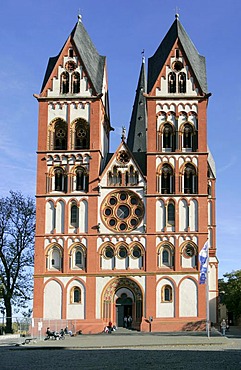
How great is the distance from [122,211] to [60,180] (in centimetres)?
644

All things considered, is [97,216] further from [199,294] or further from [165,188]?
[199,294]

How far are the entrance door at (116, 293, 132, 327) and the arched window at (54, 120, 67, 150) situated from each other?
14.9 meters

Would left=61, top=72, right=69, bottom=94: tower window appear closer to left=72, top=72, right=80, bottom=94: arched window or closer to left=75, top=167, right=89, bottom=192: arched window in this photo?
left=72, top=72, right=80, bottom=94: arched window

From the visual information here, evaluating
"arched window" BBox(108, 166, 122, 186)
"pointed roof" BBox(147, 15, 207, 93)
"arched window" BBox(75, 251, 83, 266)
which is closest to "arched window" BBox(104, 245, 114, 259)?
"arched window" BBox(75, 251, 83, 266)

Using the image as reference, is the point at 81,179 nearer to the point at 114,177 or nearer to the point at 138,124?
the point at 114,177

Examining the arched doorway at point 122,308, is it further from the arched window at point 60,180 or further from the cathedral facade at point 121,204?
the arched window at point 60,180

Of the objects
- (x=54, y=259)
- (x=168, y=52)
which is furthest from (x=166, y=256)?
(x=168, y=52)

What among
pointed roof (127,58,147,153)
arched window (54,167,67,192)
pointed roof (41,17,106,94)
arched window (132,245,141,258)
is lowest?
arched window (132,245,141,258)

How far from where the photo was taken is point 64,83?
66.5 m

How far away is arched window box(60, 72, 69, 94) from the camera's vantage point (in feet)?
218

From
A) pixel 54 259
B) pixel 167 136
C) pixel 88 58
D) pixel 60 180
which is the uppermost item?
pixel 88 58

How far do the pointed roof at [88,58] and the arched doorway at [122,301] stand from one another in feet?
59.9

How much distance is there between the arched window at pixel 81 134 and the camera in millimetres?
65438

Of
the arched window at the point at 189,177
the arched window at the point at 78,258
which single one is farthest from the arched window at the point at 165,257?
the arched window at the point at 78,258
